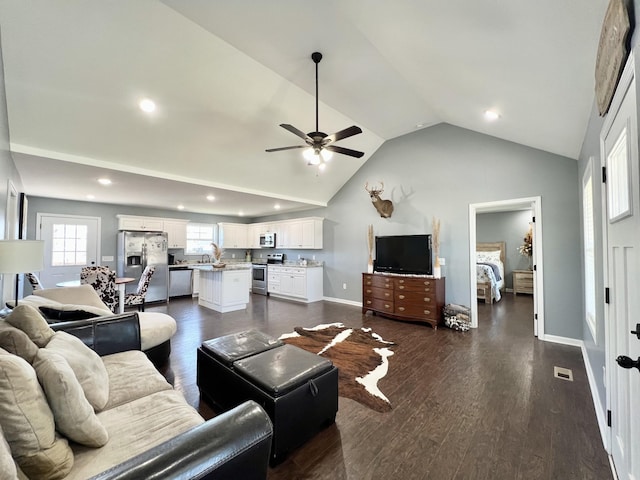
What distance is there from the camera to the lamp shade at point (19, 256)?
71.7 inches

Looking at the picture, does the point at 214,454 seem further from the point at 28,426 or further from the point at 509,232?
the point at 509,232

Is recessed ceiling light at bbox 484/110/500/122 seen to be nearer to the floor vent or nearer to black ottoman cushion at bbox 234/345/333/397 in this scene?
the floor vent

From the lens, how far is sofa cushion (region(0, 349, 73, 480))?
90cm

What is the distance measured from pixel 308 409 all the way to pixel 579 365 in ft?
10.7

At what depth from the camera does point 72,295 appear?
328 cm

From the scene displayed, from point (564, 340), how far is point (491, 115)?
323 centimetres

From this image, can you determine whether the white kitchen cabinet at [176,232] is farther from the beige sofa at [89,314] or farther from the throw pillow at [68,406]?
the throw pillow at [68,406]

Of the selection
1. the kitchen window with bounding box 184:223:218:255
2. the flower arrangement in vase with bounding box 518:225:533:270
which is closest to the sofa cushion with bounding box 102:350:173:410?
the kitchen window with bounding box 184:223:218:255

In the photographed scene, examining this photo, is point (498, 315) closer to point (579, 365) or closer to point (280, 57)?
→ point (579, 365)

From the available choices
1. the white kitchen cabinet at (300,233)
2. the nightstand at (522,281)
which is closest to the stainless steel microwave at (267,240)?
the white kitchen cabinet at (300,233)

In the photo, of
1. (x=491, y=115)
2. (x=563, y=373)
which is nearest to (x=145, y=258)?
(x=491, y=115)

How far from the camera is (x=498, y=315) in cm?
511

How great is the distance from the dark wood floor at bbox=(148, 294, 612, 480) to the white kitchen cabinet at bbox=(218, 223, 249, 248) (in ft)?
15.4

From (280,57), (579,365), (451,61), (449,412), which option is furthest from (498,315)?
(280,57)
